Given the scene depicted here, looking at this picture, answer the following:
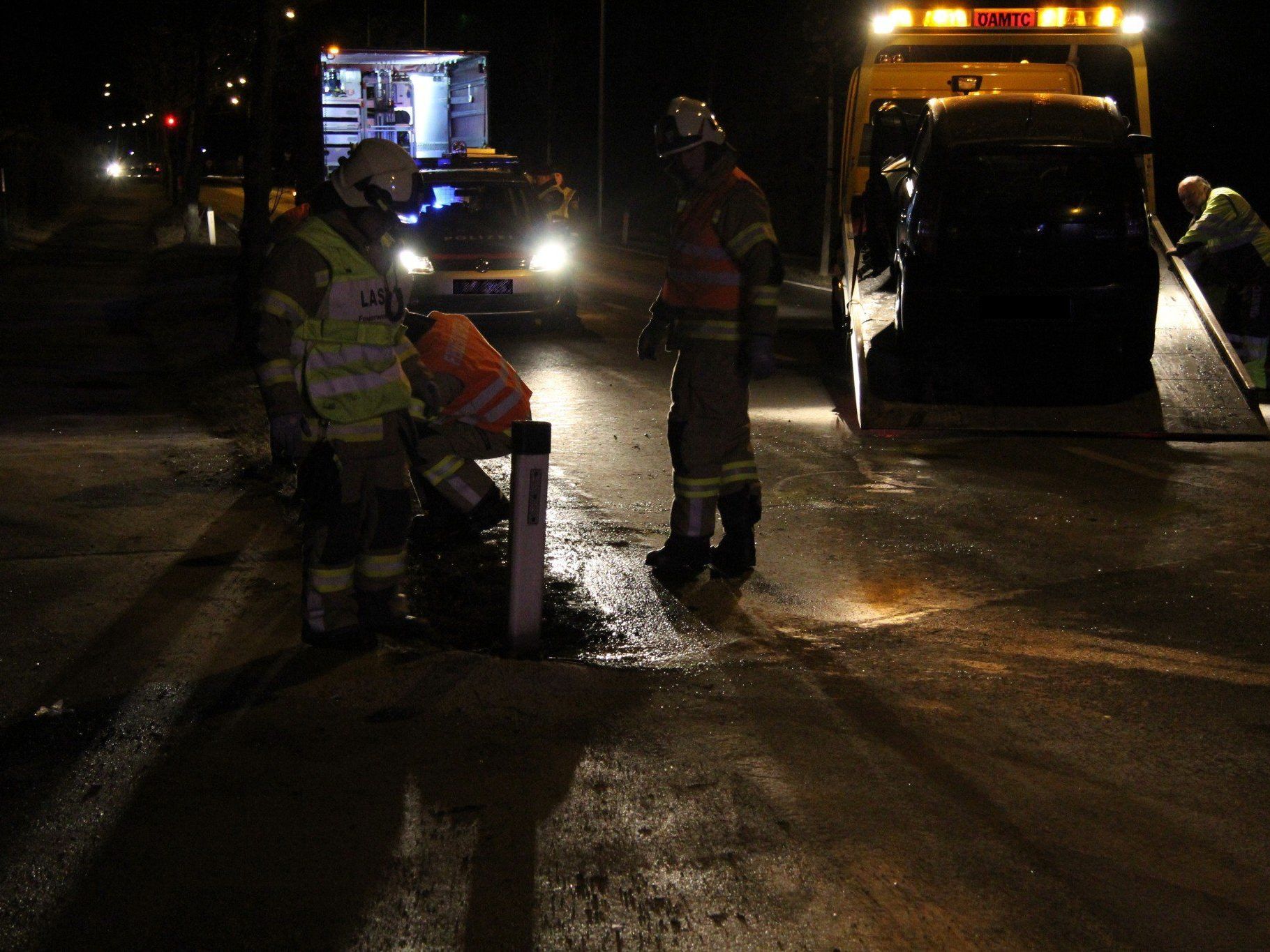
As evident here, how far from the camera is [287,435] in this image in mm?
5078

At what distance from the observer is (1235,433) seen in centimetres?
955

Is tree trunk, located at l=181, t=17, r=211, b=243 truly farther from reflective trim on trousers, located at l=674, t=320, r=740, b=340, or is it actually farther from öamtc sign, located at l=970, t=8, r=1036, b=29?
reflective trim on trousers, located at l=674, t=320, r=740, b=340

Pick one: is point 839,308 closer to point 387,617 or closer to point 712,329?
point 712,329

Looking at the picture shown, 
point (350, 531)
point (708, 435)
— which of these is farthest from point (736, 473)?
point (350, 531)

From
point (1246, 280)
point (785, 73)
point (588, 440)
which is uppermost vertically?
point (785, 73)

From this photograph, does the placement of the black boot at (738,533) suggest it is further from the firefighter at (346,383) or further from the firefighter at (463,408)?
the firefighter at (346,383)

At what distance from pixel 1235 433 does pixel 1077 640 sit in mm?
4685

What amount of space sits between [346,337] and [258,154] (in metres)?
11.3

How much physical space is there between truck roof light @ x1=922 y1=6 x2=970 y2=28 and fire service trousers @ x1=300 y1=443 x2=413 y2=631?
9.72 meters

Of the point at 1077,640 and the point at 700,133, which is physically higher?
the point at 700,133

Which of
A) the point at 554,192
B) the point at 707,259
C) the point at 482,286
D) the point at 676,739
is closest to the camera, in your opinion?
the point at 676,739

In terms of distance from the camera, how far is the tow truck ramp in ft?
31.7

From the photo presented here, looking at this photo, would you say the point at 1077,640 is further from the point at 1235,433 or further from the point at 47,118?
the point at 47,118

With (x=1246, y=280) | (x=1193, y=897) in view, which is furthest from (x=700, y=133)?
(x=1246, y=280)
